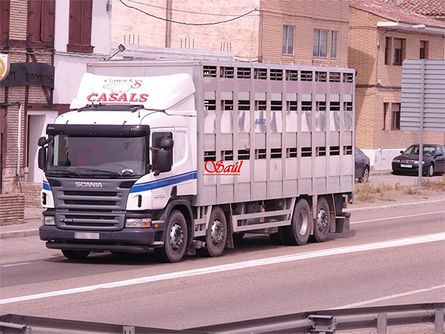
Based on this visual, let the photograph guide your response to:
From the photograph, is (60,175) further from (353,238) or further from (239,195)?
(353,238)

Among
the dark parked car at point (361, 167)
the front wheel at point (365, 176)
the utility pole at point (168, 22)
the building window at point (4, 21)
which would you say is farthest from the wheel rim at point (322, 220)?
the utility pole at point (168, 22)

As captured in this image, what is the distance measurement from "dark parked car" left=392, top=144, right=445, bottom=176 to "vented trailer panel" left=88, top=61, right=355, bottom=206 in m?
30.0

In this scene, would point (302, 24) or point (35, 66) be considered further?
point (302, 24)

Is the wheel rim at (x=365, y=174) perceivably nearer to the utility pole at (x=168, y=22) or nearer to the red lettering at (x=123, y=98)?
the utility pole at (x=168, y=22)

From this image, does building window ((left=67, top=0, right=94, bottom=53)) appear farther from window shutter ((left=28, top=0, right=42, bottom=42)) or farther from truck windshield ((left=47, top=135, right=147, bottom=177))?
truck windshield ((left=47, top=135, right=147, bottom=177))

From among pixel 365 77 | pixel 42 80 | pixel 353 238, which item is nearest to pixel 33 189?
pixel 42 80

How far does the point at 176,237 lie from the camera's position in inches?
789

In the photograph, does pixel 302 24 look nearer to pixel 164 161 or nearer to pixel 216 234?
pixel 216 234

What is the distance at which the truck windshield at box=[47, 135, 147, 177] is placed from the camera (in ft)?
63.9

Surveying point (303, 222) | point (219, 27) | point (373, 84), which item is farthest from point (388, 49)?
point (303, 222)

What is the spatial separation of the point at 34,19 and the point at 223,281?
18.2 metres

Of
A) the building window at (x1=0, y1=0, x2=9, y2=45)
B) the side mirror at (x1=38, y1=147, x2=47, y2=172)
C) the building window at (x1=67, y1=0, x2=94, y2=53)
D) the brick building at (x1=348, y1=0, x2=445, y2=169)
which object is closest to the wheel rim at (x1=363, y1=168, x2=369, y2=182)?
the brick building at (x1=348, y1=0, x2=445, y2=169)

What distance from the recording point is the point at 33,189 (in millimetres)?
31781

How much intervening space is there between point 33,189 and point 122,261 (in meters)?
11.6
